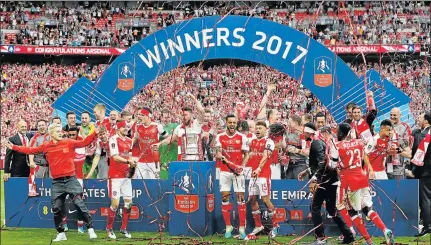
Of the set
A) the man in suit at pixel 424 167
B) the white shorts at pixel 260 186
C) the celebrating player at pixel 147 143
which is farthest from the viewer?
the celebrating player at pixel 147 143

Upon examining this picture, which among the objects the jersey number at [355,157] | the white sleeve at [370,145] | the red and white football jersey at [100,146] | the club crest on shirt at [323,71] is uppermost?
the club crest on shirt at [323,71]

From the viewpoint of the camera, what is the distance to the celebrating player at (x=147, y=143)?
43.7ft

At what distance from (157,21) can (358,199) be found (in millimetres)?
31367

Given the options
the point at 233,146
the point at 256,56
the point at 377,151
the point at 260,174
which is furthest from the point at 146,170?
the point at 377,151

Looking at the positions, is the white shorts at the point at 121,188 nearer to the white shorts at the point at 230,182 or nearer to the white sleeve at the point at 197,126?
the white shorts at the point at 230,182

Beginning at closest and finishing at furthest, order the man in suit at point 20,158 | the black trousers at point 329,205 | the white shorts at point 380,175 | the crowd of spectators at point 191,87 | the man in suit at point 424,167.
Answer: the black trousers at point 329,205 < the man in suit at point 424,167 < the white shorts at point 380,175 < the man in suit at point 20,158 < the crowd of spectators at point 191,87

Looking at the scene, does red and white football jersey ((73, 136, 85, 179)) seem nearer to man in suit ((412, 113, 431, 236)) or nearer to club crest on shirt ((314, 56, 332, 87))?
club crest on shirt ((314, 56, 332, 87))

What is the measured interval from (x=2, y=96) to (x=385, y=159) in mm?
28291

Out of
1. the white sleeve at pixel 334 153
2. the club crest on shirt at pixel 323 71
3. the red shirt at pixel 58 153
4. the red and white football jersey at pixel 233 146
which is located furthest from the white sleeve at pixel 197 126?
the white sleeve at pixel 334 153

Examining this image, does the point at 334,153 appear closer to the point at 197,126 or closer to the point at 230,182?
the point at 230,182

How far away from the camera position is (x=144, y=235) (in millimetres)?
12336

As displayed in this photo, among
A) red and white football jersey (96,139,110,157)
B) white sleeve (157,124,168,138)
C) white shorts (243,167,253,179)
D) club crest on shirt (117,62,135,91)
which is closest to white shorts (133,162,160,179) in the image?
white sleeve (157,124,168,138)

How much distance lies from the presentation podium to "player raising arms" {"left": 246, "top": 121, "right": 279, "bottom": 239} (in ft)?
2.05

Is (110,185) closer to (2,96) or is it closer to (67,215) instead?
(67,215)
